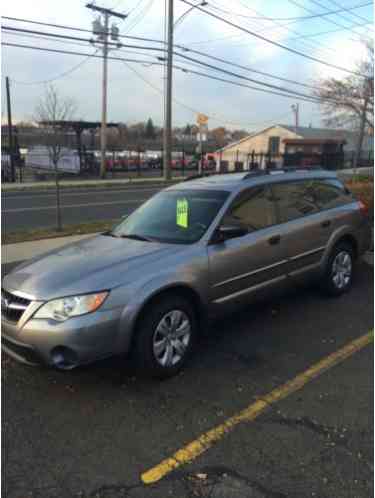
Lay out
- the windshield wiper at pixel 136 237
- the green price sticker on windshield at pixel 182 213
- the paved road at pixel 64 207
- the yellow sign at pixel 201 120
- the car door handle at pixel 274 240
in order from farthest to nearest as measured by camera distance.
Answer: the yellow sign at pixel 201 120, the paved road at pixel 64 207, the car door handle at pixel 274 240, the green price sticker on windshield at pixel 182 213, the windshield wiper at pixel 136 237

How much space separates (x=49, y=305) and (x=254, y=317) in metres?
2.44

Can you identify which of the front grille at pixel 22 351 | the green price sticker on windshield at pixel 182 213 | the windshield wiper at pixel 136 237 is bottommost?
the front grille at pixel 22 351

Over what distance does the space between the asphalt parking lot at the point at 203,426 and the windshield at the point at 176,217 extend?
111 cm

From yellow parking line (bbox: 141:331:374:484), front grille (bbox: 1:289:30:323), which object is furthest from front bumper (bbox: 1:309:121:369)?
yellow parking line (bbox: 141:331:374:484)

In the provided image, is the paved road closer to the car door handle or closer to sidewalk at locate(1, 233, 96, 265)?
sidewalk at locate(1, 233, 96, 265)

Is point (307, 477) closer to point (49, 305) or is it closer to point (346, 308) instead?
point (49, 305)

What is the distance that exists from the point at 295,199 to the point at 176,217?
152cm

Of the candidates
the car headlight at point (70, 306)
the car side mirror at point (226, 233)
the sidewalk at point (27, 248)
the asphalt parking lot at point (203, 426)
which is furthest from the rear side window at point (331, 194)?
the sidewalk at point (27, 248)

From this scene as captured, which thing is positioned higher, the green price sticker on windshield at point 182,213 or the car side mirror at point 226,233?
the green price sticker on windshield at point 182,213

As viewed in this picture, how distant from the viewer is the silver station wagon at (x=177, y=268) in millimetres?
3176

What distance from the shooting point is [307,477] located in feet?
8.13

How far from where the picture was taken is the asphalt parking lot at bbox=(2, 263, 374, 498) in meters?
2.45

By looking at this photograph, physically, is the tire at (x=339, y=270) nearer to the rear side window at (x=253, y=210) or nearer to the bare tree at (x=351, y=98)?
the rear side window at (x=253, y=210)

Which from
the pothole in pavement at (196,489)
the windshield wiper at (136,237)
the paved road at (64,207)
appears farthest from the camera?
the paved road at (64,207)
